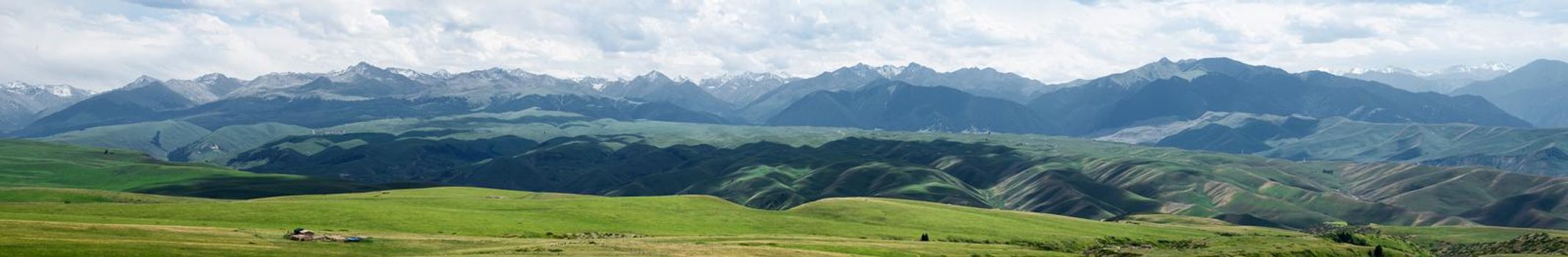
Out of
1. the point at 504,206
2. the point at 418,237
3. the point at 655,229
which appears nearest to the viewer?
the point at 418,237

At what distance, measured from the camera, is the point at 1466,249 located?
187000mm

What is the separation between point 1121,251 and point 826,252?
43.3 meters

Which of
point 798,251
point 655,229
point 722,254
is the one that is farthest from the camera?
point 655,229

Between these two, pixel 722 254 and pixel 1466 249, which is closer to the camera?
pixel 722 254

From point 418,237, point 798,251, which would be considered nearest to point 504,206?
point 418,237

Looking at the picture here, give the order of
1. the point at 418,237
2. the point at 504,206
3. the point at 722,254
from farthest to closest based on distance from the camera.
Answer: the point at 504,206
the point at 418,237
the point at 722,254

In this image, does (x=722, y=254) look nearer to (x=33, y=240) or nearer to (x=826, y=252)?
(x=826, y=252)

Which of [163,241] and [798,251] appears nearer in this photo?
[163,241]

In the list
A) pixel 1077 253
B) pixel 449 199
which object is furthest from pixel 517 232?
pixel 1077 253

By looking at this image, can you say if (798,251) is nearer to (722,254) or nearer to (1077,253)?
(722,254)

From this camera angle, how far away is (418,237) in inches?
4532

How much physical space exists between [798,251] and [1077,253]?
41570 millimetres

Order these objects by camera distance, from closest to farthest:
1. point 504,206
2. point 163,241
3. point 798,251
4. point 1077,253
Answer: point 163,241 → point 798,251 → point 1077,253 → point 504,206

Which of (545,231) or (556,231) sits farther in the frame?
(556,231)
